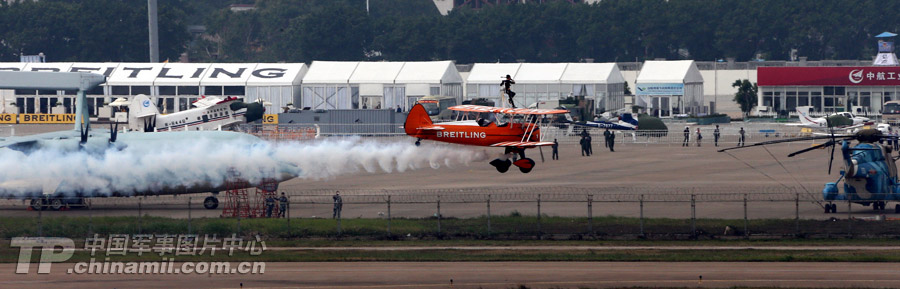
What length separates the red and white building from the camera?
416 feet

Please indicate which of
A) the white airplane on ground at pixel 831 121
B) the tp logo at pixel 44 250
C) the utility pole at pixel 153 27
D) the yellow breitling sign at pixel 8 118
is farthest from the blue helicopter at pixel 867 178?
the utility pole at pixel 153 27

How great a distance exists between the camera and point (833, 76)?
12769cm

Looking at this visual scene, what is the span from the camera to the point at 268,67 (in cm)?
12000

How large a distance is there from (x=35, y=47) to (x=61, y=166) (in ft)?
423

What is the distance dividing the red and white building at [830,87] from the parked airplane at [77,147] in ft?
283

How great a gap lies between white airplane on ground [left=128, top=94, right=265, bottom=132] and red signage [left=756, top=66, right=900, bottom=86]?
216 feet

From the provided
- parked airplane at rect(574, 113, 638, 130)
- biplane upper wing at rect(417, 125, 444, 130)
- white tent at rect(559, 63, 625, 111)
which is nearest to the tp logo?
biplane upper wing at rect(417, 125, 444, 130)

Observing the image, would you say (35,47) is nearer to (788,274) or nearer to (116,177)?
(116,177)

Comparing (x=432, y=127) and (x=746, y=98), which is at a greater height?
(x=746, y=98)

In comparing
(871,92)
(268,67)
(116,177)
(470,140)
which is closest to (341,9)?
(268,67)

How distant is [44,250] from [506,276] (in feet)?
72.5

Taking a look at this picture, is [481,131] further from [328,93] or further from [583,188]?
[328,93]

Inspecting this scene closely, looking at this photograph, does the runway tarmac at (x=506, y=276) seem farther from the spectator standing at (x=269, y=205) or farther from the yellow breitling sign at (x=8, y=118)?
the yellow breitling sign at (x=8, y=118)

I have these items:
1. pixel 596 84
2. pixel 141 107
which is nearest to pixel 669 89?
pixel 596 84
